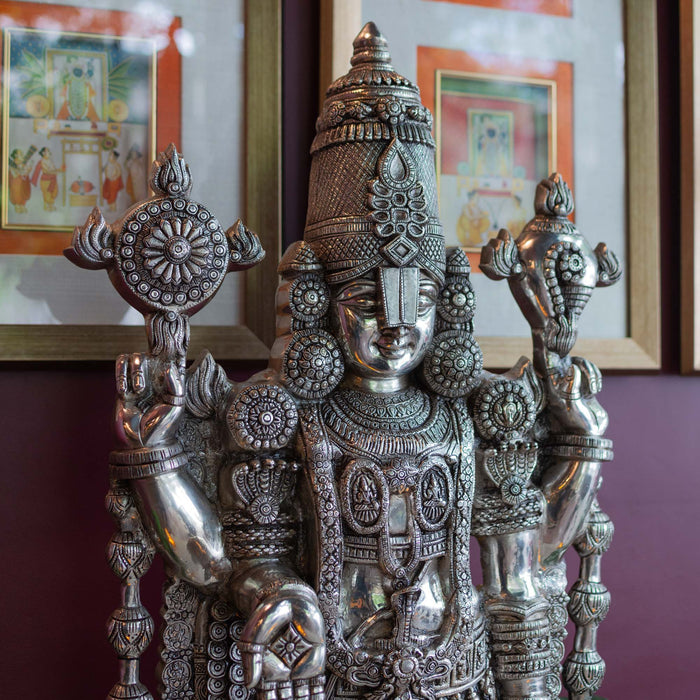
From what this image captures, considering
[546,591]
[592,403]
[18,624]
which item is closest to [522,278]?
[592,403]

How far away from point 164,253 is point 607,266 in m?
0.72

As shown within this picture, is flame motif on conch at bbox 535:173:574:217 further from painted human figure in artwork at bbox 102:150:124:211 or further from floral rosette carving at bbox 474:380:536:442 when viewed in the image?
painted human figure in artwork at bbox 102:150:124:211

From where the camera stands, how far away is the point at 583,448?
1375 mm

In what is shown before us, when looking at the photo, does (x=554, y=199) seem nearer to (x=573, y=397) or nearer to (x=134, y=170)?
(x=573, y=397)

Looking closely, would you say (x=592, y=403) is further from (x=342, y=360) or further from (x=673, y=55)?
(x=673, y=55)

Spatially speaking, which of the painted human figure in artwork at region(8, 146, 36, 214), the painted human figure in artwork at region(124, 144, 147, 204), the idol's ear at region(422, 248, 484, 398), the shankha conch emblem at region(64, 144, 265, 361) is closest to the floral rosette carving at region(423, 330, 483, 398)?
the idol's ear at region(422, 248, 484, 398)

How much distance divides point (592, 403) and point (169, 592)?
712mm

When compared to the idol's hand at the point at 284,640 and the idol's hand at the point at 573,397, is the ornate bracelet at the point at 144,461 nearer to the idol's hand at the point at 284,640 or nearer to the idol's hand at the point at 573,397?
the idol's hand at the point at 284,640

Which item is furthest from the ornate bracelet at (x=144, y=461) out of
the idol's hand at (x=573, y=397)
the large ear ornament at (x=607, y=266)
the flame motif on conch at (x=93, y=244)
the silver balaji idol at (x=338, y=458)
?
the large ear ornament at (x=607, y=266)

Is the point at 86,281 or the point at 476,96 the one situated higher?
the point at 476,96

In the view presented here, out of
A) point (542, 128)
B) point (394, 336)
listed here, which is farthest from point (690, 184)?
point (394, 336)

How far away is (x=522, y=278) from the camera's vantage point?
1389 mm

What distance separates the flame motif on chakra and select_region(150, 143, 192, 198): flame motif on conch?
0.13 feet

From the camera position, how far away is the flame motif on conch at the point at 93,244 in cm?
113
